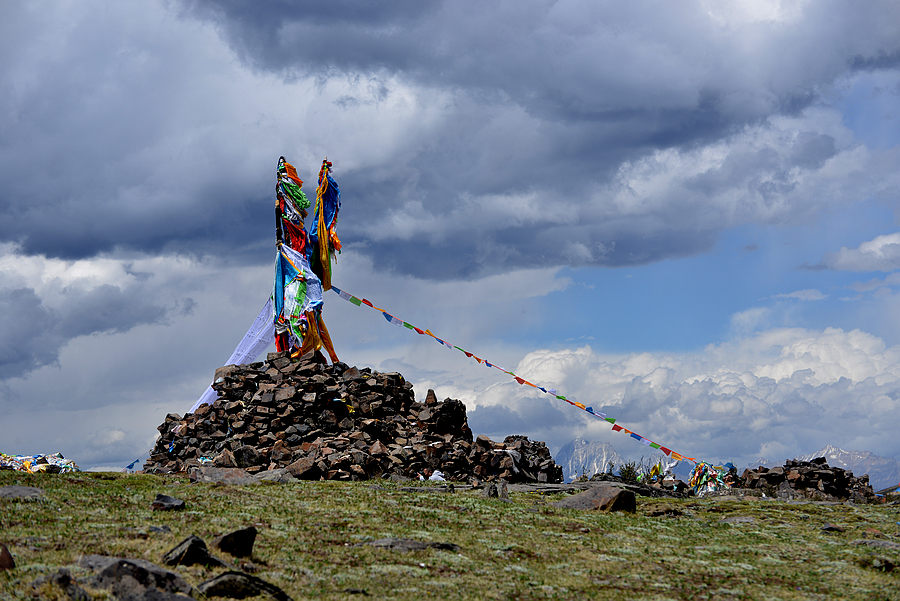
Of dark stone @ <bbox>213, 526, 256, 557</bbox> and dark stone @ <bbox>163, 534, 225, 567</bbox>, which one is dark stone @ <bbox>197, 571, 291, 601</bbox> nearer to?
dark stone @ <bbox>163, 534, 225, 567</bbox>

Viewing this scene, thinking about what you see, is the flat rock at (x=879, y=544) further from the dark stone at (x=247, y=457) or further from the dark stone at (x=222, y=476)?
the dark stone at (x=247, y=457)

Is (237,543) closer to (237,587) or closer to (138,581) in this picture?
(237,587)

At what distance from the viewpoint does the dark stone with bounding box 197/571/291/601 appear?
10.7 m

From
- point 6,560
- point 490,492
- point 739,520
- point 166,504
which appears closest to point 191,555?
point 6,560

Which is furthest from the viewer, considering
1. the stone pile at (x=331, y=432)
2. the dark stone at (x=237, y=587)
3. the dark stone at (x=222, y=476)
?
the stone pile at (x=331, y=432)

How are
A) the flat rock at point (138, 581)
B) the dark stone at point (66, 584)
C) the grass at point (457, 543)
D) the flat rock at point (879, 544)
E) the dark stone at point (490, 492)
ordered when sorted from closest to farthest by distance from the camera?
the dark stone at point (66, 584), the flat rock at point (138, 581), the grass at point (457, 543), the flat rock at point (879, 544), the dark stone at point (490, 492)

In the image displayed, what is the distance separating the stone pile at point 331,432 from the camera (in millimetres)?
31766

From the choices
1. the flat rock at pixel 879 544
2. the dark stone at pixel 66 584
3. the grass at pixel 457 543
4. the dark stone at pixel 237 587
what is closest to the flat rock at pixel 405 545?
the grass at pixel 457 543

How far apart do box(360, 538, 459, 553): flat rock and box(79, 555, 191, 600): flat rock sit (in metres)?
5.18

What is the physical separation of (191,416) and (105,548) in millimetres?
26063

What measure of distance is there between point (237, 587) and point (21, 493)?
1067 cm

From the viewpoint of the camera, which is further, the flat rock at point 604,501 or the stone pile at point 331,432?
the stone pile at point 331,432

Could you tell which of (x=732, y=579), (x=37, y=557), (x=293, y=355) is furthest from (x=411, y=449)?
(x=37, y=557)

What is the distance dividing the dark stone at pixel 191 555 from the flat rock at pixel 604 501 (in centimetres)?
1323
